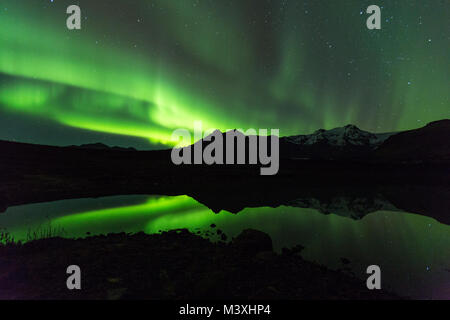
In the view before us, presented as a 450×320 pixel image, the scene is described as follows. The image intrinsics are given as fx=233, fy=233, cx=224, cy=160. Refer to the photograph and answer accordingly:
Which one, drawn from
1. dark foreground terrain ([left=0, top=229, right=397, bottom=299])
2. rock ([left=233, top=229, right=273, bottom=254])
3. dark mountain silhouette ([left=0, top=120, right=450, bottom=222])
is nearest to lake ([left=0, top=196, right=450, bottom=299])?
rock ([left=233, top=229, right=273, bottom=254])

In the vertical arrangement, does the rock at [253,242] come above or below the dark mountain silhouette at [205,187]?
below

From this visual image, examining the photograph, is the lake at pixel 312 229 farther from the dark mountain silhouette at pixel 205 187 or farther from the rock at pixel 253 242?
the dark mountain silhouette at pixel 205 187

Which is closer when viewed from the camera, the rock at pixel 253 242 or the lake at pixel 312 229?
the lake at pixel 312 229

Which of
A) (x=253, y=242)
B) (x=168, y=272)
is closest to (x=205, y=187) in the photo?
(x=253, y=242)

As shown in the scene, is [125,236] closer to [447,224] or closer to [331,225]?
[331,225]

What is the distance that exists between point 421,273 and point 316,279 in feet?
17.2

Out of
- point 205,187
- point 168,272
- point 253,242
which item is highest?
point 205,187

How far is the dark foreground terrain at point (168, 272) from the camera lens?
6.59 metres

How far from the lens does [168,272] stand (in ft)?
25.3

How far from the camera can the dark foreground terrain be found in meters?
6.59

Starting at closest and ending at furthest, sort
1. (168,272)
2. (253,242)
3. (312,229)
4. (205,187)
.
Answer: (168,272)
(253,242)
(312,229)
(205,187)

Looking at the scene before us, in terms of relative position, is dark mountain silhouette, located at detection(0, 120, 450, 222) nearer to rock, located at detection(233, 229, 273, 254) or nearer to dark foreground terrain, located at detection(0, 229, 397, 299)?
rock, located at detection(233, 229, 273, 254)

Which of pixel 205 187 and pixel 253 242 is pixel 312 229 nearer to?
pixel 253 242

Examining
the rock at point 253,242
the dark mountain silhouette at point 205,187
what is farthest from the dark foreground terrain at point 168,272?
the dark mountain silhouette at point 205,187
